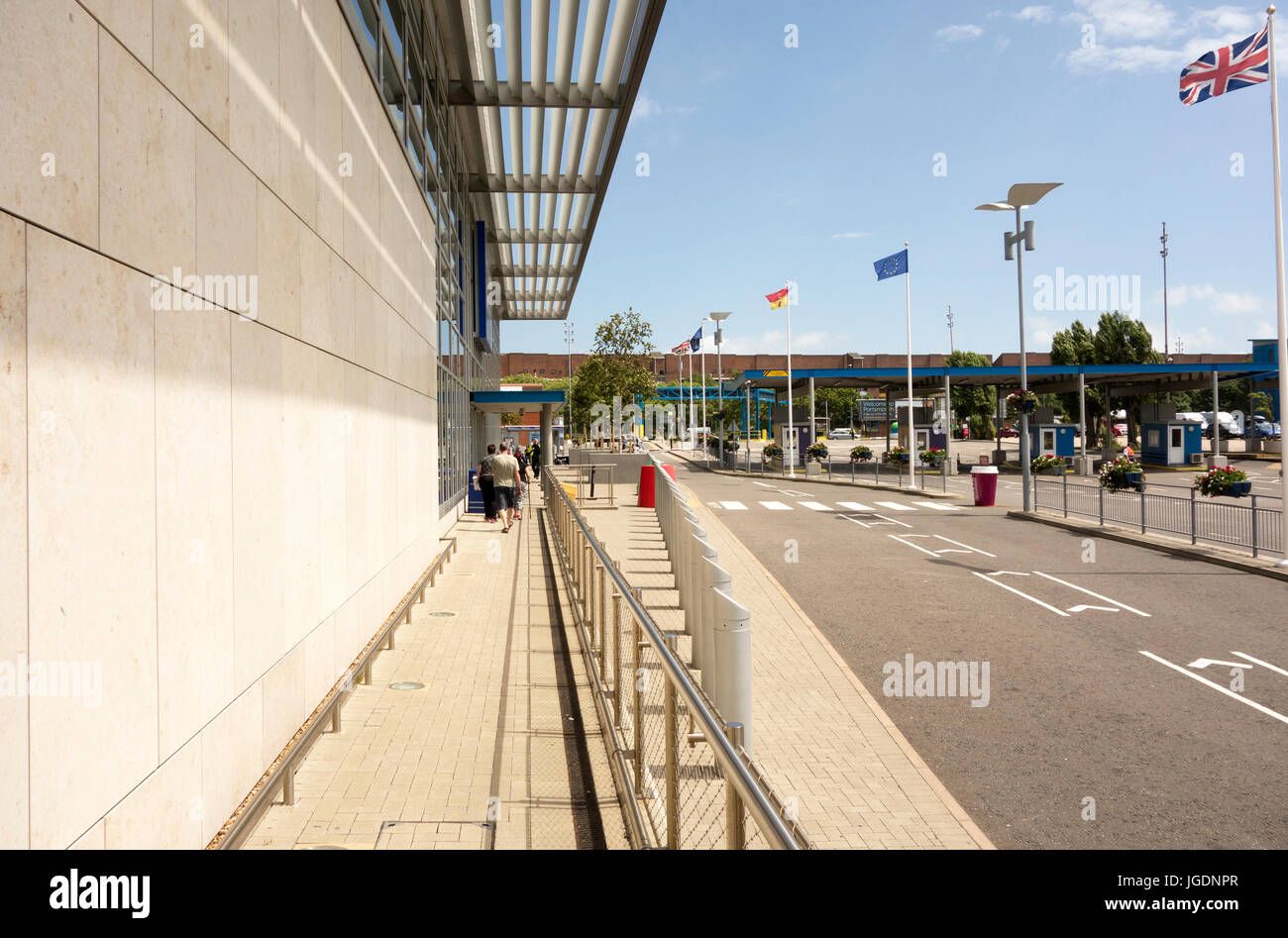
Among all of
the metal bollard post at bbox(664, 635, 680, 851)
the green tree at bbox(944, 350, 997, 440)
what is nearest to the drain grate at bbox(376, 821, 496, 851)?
the metal bollard post at bbox(664, 635, 680, 851)

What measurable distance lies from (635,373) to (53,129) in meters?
55.0

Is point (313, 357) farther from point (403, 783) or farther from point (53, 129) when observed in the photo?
point (53, 129)

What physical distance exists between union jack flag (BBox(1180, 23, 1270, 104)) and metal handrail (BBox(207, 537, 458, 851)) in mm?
15568

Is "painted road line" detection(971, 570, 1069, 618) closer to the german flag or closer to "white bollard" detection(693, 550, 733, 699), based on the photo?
"white bollard" detection(693, 550, 733, 699)

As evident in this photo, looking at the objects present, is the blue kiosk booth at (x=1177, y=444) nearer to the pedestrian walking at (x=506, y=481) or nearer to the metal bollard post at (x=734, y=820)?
the pedestrian walking at (x=506, y=481)

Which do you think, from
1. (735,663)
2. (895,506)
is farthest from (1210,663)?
(895,506)

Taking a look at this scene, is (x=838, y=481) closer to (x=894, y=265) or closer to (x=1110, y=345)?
(x=894, y=265)

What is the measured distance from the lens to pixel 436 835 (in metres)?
4.87

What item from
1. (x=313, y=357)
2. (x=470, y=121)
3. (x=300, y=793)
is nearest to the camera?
(x=300, y=793)

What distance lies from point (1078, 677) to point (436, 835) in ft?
20.7

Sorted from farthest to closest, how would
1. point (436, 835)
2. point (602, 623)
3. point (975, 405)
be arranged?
point (975, 405) → point (602, 623) → point (436, 835)
